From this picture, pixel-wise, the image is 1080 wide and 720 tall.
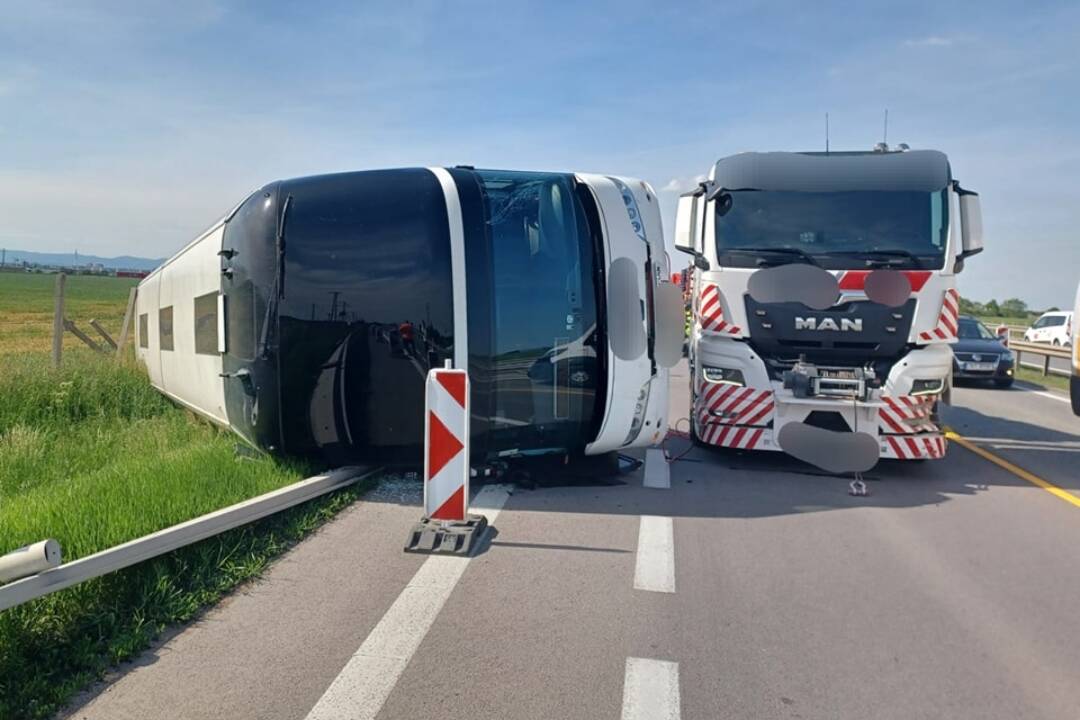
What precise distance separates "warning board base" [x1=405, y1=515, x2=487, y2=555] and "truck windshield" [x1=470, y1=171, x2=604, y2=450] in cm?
112

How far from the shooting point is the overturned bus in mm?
6223

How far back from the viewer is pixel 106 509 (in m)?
5.12

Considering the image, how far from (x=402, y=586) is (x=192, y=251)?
220 inches

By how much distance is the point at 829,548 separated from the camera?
5.50m

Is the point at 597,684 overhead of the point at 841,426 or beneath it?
beneath

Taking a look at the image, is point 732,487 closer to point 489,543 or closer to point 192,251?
point 489,543

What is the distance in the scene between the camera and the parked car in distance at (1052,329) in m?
29.4

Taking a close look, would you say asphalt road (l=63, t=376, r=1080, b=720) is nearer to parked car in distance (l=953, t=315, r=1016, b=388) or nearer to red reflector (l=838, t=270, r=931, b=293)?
red reflector (l=838, t=270, r=931, b=293)

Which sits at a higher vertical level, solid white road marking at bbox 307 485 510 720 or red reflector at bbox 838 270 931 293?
red reflector at bbox 838 270 931 293

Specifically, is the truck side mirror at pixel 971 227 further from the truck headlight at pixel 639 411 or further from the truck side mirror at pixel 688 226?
the truck headlight at pixel 639 411

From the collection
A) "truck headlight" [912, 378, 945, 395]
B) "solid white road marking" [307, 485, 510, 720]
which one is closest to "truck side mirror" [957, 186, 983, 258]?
"truck headlight" [912, 378, 945, 395]

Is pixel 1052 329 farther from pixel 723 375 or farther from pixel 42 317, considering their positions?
pixel 42 317

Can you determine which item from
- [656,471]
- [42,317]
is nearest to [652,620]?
[656,471]

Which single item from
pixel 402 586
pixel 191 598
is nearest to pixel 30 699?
pixel 191 598
